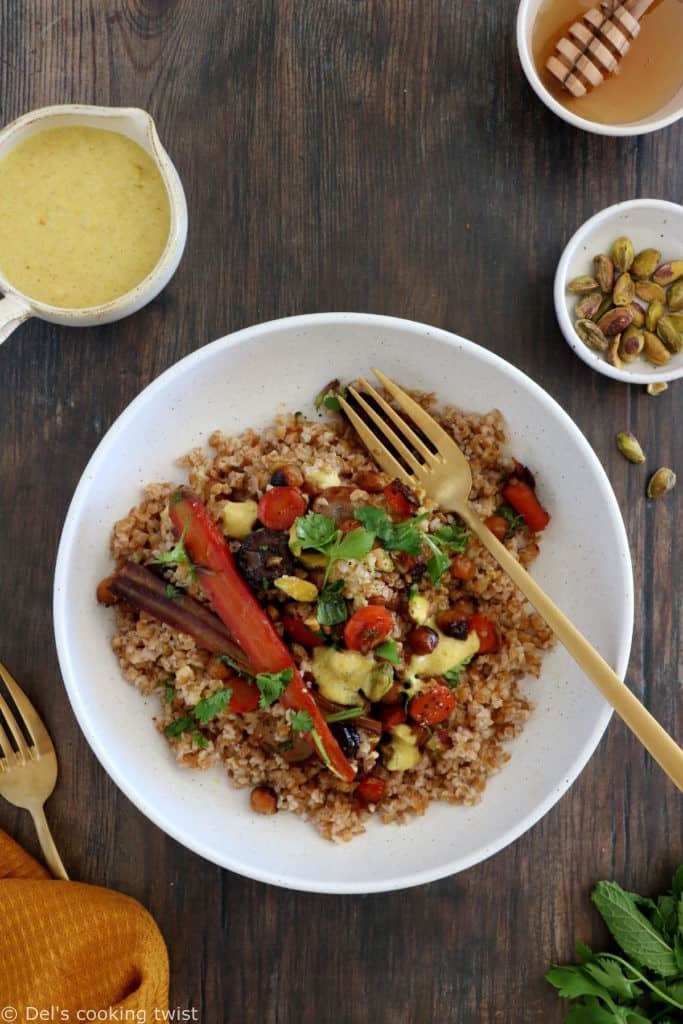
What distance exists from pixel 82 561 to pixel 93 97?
55.3 inches

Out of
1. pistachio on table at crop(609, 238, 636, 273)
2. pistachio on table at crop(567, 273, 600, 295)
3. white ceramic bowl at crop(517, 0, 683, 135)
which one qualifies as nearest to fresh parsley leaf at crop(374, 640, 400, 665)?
pistachio on table at crop(567, 273, 600, 295)

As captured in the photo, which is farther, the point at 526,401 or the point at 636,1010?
the point at 636,1010

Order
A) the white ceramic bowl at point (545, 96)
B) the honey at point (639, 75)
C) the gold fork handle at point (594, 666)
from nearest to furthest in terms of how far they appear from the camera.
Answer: the gold fork handle at point (594, 666) < the white ceramic bowl at point (545, 96) < the honey at point (639, 75)

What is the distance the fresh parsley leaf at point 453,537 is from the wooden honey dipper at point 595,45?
1.32 meters

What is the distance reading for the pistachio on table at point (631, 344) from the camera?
2568mm

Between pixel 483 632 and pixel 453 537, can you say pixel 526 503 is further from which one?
pixel 483 632

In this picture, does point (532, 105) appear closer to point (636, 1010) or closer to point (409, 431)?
point (409, 431)

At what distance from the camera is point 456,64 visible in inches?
104

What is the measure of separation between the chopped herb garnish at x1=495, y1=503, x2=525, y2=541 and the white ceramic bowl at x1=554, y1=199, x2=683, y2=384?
0.49m

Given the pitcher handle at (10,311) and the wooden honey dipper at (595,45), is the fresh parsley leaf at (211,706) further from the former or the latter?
the wooden honey dipper at (595,45)

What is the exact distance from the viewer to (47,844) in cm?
252

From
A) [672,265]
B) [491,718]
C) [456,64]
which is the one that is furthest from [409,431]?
[456,64]

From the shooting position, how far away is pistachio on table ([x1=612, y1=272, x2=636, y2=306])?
8.46 feet

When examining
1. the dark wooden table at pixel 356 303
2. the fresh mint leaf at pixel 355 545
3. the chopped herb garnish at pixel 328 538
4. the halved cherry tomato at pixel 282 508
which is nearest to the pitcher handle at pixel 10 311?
the dark wooden table at pixel 356 303
